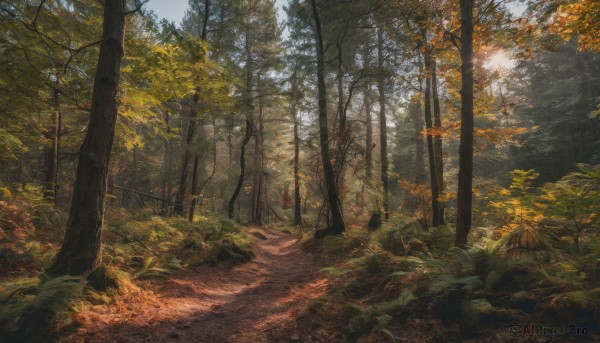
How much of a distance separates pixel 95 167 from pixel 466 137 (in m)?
7.78

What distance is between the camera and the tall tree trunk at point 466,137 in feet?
22.5

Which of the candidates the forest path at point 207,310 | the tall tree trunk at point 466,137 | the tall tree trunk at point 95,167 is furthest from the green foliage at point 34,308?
the tall tree trunk at point 466,137

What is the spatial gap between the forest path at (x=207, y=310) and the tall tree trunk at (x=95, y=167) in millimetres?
1201

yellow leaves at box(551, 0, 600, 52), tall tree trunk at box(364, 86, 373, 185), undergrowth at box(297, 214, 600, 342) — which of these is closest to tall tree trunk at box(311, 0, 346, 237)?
tall tree trunk at box(364, 86, 373, 185)

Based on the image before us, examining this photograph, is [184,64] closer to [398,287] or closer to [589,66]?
[398,287]

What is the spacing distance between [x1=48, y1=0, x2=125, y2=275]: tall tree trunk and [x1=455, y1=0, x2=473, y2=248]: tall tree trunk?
733 cm

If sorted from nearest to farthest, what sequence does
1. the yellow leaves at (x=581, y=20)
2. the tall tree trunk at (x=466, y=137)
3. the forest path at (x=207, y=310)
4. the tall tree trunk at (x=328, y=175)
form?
the forest path at (x=207, y=310), the yellow leaves at (x=581, y=20), the tall tree trunk at (x=466, y=137), the tall tree trunk at (x=328, y=175)

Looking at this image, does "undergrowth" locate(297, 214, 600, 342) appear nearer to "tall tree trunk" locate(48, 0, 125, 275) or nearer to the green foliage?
→ the green foliage

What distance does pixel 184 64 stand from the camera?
7527 mm

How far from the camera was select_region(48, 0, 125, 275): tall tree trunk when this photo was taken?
16.9ft

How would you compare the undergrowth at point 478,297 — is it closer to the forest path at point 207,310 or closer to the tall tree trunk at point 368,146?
the forest path at point 207,310

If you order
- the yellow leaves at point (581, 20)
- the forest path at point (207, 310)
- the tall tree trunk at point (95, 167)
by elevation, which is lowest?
the forest path at point (207, 310)

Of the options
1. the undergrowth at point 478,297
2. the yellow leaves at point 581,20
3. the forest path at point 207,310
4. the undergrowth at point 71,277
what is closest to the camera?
the undergrowth at point 478,297

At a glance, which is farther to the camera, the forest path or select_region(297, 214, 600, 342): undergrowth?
the forest path
